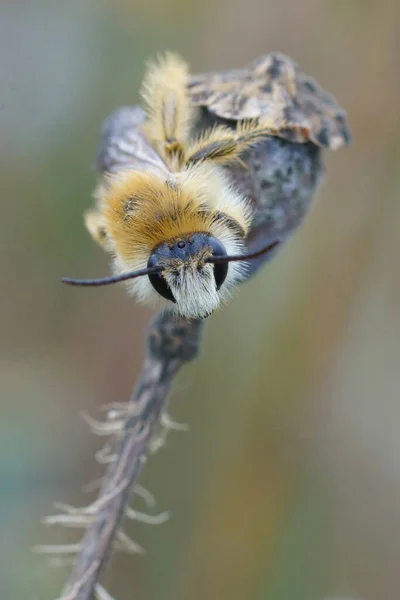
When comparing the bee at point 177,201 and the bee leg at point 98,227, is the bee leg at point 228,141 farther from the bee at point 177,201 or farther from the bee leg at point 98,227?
the bee leg at point 98,227

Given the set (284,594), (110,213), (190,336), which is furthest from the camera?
(284,594)

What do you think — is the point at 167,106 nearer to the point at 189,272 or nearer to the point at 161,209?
the point at 161,209

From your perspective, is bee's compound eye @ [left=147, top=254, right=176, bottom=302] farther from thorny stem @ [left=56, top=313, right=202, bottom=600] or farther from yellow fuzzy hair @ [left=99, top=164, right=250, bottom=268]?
thorny stem @ [left=56, top=313, right=202, bottom=600]

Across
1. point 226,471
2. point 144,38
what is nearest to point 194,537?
point 226,471

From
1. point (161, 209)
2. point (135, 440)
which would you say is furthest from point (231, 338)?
point (161, 209)

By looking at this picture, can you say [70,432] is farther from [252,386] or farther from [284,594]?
[284,594]

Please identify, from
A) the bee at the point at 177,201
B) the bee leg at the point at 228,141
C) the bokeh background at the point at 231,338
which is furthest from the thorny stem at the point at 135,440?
the bokeh background at the point at 231,338

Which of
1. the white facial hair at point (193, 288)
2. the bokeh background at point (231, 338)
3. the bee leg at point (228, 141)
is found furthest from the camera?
the bokeh background at point (231, 338)

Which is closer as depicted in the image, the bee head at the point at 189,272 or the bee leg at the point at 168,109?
the bee head at the point at 189,272
